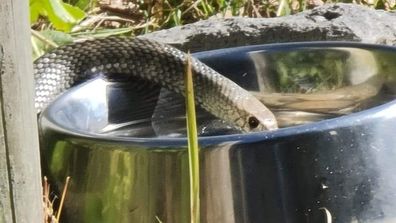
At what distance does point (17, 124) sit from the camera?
5.15 feet

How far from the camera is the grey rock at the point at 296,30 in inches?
136

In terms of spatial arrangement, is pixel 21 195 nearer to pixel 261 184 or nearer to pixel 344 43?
pixel 261 184

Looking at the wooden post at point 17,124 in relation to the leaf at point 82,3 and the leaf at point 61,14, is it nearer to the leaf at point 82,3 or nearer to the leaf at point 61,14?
the leaf at point 61,14

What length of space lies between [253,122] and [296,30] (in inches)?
28.3

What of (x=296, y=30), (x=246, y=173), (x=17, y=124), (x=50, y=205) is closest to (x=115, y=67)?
(x=296, y=30)

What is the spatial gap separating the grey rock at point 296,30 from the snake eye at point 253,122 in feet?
2.19

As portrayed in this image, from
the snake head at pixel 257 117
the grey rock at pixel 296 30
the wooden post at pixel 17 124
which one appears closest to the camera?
the wooden post at pixel 17 124

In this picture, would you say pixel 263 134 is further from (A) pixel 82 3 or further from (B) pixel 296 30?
(A) pixel 82 3

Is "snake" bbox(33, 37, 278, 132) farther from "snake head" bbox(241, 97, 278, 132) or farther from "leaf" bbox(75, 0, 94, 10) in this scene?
"leaf" bbox(75, 0, 94, 10)

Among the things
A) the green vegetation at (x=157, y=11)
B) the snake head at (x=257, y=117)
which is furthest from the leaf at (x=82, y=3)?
the snake head at (x=257, y=117)

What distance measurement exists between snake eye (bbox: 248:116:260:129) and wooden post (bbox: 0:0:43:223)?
1.25m

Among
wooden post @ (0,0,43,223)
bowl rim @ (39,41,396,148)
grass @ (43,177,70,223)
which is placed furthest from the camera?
grass @ (43,177,70,223)

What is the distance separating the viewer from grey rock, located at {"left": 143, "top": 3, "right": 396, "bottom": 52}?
3463 millimetres

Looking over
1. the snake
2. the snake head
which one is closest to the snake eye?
the snake head
